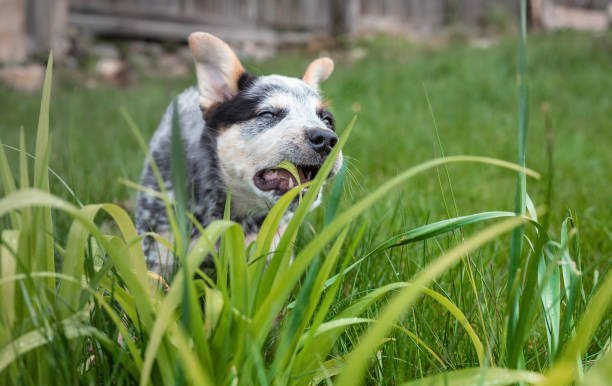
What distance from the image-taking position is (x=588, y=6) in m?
17.0

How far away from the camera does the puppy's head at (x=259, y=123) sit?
7.69 ft

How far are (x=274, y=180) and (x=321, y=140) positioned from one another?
0.25 meters

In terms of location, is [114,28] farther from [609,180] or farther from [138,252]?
[138,252]

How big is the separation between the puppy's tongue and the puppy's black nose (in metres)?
0.16

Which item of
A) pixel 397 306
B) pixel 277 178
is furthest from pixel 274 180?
pixel 397 306

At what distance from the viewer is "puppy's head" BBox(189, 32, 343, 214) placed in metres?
2.34

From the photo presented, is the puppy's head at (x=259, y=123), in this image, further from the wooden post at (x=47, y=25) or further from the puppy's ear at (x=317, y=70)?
the wooden post at (x=47, y=25)

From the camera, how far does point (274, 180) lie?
95.8 inches

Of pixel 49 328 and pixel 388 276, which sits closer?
pixel 49 328

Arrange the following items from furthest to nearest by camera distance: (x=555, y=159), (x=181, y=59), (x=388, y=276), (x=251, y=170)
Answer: (x=181, y=59) → (x=555, y=159) → (x=251, y=170) → (x=388, y=276)

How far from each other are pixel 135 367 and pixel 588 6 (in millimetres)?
18179

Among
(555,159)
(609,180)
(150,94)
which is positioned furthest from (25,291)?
(150,94)

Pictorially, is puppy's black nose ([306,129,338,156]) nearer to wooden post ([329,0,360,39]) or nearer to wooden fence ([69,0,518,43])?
wooden fence ([69,0,518,43])

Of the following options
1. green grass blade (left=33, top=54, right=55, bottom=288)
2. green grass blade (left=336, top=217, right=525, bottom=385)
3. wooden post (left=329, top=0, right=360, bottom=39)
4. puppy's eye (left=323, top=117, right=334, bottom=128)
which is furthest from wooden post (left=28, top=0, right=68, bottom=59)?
green grass blade (left=336, top=217, right=525, bottom=385)
